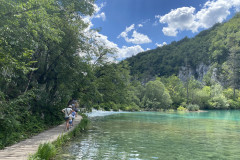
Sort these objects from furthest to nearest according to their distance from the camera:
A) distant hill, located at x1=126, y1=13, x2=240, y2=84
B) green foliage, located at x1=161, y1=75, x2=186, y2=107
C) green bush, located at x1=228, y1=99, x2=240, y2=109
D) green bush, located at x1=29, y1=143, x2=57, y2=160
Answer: distant hill, located at x1=126, y1=13, x2=240, y2=84 < green bush, located at x1=228, y1=99, x2=240, y2=109 < green foliage, located at x1=161, y1=75, x2=186, y2=107 < green bush, located at x1=29, y1=143, x2=57, y2=160

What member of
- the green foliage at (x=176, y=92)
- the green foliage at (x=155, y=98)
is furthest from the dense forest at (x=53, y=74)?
the green foliage at (x=176, y=92)

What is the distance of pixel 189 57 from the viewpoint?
16838 centimetres

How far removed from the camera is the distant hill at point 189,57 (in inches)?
5576

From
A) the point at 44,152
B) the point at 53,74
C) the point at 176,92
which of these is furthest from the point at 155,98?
the point at 44,152

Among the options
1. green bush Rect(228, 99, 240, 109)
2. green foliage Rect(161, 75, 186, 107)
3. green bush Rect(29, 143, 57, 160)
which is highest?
green foliage Rect(161, 75, 186, 107)

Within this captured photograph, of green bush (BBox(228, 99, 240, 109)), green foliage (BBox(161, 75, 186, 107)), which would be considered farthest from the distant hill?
green bush (BBox(228, 99, 240, 109))

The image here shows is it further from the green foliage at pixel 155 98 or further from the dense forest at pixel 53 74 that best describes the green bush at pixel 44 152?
the green foliage at pixel 155 98

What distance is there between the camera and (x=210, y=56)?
479ft

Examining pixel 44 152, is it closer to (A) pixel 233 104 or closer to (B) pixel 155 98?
(B) pixel 155 98

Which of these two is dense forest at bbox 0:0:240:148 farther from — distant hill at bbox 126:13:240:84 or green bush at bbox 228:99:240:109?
distant hill at bbox 126:13:240:84

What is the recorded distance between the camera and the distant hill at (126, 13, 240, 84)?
14162 cm

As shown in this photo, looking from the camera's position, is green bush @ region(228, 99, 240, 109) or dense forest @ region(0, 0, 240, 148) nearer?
dense forest @ region(0, 0, 240, 148)

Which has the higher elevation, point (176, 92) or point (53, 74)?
point (176, 92)

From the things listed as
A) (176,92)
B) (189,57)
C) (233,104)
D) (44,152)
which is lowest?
(44,152)
